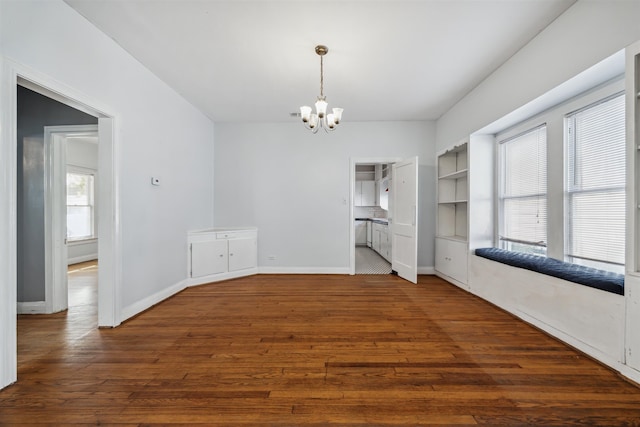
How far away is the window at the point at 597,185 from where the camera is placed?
215cm

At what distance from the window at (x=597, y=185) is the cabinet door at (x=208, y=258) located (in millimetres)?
4516

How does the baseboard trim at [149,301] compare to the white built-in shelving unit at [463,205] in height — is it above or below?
below

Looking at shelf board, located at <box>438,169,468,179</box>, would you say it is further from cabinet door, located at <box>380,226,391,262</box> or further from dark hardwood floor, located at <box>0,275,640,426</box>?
dark hardwood floor, located at <box>0,275,640,426</box>

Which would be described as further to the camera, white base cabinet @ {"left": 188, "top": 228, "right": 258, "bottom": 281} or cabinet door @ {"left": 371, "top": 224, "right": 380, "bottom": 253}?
cabinet door @ {"left": 371, "top": 224, "right": 380, "bottom": 253}

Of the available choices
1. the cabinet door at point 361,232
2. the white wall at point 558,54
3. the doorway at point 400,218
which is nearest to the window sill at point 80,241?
the doorway at point 400,218

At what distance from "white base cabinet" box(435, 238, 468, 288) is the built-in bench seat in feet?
2.06

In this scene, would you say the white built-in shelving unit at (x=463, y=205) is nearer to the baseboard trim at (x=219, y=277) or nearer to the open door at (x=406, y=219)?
the open door at (x=406, y=219)

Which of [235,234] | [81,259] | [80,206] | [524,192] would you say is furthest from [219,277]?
[80,206]

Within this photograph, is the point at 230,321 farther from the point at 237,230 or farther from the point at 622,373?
the point at 622,373

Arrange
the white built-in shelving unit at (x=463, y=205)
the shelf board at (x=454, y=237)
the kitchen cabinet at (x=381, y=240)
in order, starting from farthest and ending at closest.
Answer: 1. the kitchen cabinet at (x=381, y=240)
2. the shelf board at (x=454, y=237)
3. the white built-in shelving unit at (x=463, y=205)

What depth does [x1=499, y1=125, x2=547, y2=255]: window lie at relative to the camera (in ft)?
9.57

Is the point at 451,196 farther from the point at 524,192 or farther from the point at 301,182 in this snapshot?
the point at 301,182

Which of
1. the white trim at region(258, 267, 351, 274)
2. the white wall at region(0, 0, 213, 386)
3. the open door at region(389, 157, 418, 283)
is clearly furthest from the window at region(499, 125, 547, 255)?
the white wall at region(0, 0, 213, 386)

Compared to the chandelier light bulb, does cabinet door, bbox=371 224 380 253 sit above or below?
below
